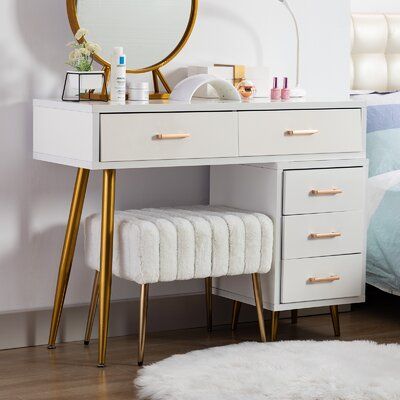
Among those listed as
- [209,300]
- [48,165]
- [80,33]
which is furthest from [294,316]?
[80,33]

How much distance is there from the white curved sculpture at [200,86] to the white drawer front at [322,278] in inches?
23.7

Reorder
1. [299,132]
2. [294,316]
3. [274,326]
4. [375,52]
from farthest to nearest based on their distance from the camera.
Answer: [375,52]
[294,316]
[274,326]
[299,132]

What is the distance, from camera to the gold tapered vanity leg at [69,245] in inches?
132

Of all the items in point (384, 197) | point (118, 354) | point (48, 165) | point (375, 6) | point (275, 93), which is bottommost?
point (118, 354)

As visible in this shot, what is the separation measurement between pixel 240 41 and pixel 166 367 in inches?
53.2

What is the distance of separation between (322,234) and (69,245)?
2.83 ft

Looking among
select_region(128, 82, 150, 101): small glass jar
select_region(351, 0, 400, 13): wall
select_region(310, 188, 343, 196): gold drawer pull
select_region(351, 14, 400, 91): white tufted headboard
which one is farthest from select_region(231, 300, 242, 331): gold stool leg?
select_region(351, 0, 400, 13): wall

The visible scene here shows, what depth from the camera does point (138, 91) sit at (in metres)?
3.27

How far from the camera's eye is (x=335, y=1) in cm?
401

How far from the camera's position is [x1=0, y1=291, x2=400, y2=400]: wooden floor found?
295 cm

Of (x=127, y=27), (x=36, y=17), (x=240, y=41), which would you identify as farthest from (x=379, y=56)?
(x=36, y=17)

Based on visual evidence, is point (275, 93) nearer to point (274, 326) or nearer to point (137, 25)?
point (137, 25)

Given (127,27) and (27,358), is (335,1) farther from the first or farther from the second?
(27,358)

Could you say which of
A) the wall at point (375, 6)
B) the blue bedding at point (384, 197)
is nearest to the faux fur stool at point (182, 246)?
the blue bedding at point (384, 197)
